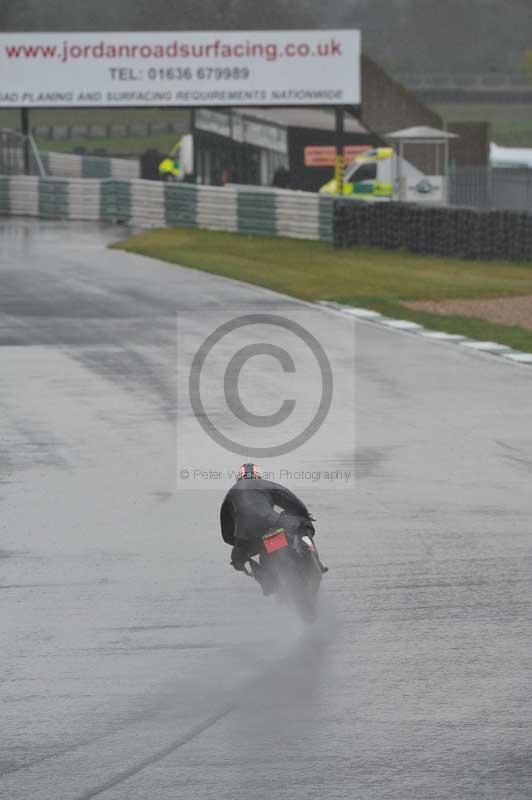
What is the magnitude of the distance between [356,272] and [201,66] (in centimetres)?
1669

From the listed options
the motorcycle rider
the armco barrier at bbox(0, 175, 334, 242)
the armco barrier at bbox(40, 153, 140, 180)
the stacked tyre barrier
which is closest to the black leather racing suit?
the motorcycle rider

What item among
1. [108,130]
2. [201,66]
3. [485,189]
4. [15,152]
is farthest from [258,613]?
[108,130]

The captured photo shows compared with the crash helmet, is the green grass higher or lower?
lower

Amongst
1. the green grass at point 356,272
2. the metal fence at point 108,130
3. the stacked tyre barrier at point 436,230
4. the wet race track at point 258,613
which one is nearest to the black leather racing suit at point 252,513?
the wet race track at point 258,613

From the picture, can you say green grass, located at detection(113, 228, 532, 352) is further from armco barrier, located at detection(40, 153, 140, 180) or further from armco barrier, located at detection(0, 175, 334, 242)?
armco barrier, located at detection(40, 153, 140, 180)

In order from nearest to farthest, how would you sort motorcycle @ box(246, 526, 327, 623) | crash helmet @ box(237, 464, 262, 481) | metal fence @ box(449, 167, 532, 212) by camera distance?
motorcycle @ box(246, 526, 327, 623) → crash helmet @ box(237, 464, 262, 481) → metal fence @ box(449, 167, 532, 212)

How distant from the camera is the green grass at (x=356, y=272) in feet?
84.4

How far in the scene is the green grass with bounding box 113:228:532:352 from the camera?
25.7 meters

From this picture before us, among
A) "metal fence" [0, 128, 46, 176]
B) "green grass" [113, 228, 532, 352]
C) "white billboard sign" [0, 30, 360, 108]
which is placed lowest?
"green grass" [113, 228, 532, 352]

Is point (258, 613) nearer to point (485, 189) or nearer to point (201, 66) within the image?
point (201, 66)

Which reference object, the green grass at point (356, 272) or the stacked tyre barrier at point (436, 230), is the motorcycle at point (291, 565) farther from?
the stacked tyre barrier at point (436, 230)

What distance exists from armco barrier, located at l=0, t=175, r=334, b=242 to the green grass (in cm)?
64

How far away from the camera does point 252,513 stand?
364 inches

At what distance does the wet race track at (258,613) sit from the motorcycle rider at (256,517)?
1.52ft
